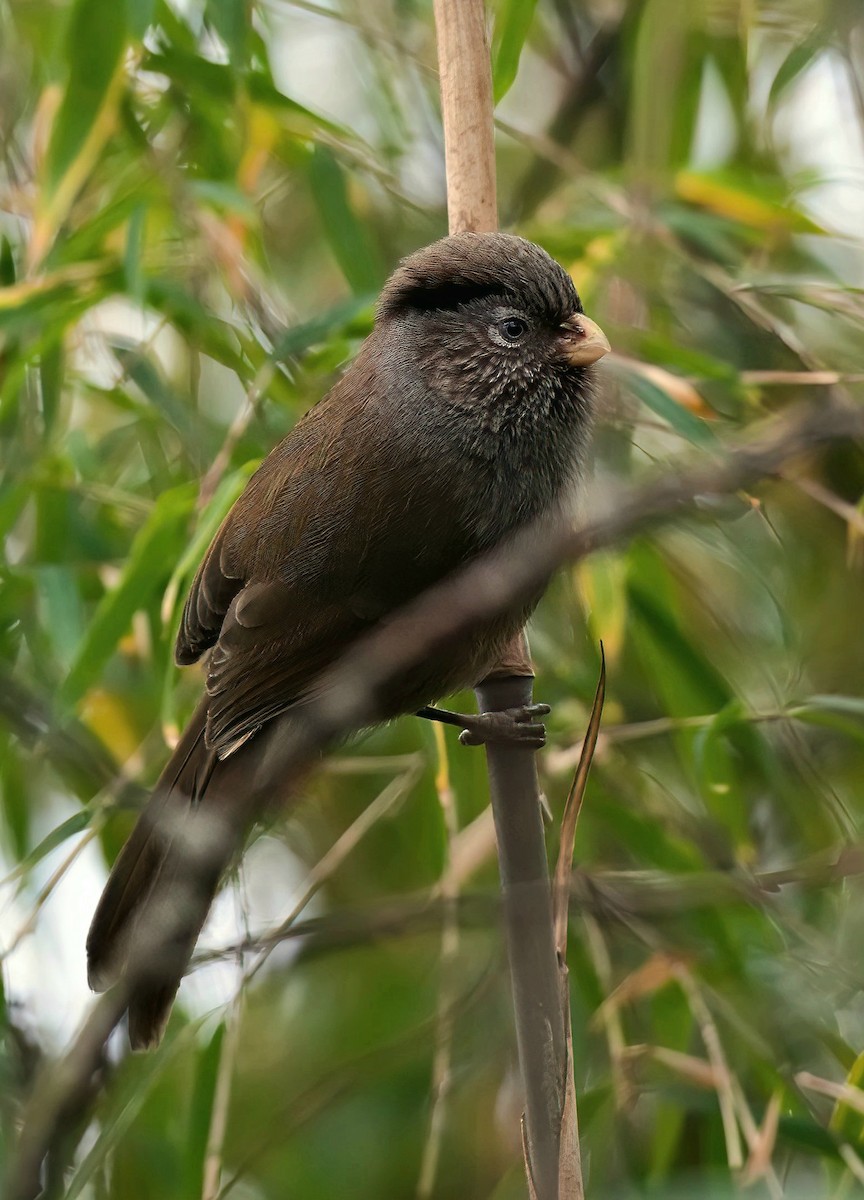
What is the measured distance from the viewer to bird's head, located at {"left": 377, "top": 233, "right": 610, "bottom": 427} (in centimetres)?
212

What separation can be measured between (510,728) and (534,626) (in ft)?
1.50

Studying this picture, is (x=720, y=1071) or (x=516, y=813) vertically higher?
(x=516, y=813)

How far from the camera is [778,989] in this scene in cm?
214

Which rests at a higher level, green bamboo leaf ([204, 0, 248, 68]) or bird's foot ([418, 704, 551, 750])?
green bamboo leaf ([204, 0, 248, 68])

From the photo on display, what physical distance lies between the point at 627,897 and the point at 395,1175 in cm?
115

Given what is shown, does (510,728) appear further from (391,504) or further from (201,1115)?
(201,1115)

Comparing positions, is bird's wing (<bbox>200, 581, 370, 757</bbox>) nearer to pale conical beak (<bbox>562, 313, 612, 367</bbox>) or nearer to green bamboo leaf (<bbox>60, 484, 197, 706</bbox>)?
green bamboo leaf (<bbox>60, 484, 197, 706</bbox>)

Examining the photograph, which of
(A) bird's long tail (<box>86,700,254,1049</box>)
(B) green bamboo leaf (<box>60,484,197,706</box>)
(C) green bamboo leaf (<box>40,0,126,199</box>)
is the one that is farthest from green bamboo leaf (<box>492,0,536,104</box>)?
(A) bird's long tail (<box>86,700,254,1049</box>)

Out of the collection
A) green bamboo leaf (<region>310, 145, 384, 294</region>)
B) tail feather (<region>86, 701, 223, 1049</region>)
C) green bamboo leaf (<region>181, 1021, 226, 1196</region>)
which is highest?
green bamboo leaf (<region>310, 145, 384, 294</region>)

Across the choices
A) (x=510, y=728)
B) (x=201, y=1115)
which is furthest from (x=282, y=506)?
(x=201, y=1115)

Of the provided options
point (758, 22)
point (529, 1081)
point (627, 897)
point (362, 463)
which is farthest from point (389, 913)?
point (758, 22)

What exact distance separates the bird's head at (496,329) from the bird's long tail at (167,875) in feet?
2.13

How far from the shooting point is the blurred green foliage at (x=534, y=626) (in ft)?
6.86

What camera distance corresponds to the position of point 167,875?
1.99 meters
